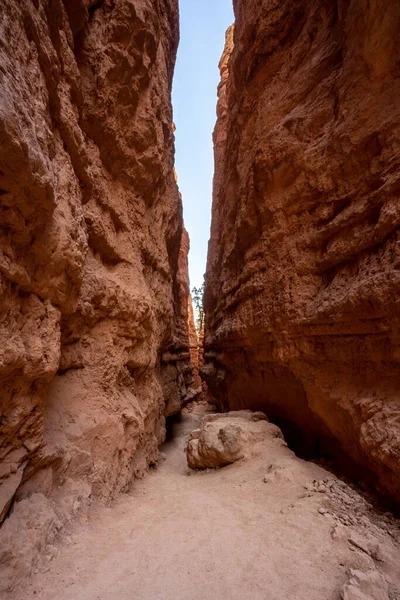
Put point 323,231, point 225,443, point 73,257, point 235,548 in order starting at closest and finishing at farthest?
point 235,548 → point 73,257 → point 323,231 → point 225,443

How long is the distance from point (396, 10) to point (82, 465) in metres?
7.69

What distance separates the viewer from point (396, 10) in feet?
13.1

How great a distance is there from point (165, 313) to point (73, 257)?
16.5 ft

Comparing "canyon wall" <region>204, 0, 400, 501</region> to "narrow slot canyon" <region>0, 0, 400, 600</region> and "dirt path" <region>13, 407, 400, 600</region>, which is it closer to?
"narrow slot canyon" <region>0, 0, 400, 600</region>

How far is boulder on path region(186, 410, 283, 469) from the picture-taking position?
5.12m

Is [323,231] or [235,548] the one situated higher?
[323,231]

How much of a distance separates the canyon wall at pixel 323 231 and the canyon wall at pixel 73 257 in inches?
108

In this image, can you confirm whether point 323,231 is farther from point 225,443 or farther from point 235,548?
point 235,548

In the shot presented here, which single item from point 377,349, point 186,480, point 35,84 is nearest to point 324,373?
point 377,349

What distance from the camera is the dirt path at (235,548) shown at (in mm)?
2145

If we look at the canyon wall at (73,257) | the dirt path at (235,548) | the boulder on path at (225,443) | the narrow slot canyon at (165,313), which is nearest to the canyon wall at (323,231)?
the narrow slot canyon at (165,313)

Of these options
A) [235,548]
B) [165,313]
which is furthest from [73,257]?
[165,313]

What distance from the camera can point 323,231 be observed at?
506 centimetres

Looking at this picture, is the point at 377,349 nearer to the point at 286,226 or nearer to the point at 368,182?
the point at 368,182
